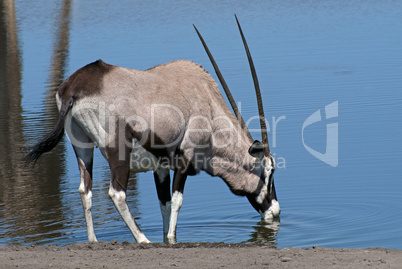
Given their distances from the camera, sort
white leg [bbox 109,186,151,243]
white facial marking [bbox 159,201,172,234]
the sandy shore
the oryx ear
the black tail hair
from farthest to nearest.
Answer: white facial marking [bbox 159,201,172,234]
the oryx ear
white leg [bbox 109,186,151,243]
the black tail hair
the sandy shore

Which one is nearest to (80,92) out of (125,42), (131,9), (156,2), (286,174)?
(286,174)

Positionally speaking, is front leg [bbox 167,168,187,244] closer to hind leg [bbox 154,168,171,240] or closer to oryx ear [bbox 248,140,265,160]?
hind leg [bbox 154,168,171,240]

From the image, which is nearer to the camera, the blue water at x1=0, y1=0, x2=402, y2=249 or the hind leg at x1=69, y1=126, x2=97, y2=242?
the hind leg at x1=69, y1=126, x2=97, y2=242

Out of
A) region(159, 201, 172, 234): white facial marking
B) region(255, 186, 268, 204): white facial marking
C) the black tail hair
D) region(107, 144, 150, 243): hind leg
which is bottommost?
region(159, 201, 172, 234): white facial marking

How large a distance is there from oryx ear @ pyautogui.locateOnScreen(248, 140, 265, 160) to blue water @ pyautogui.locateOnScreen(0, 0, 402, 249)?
611 millimetres

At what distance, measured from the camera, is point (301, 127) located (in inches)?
395

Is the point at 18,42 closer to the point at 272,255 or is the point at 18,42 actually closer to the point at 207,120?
the point at 207,120

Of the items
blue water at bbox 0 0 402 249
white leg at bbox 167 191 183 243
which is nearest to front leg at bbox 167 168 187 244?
white leg at bbox 167 191 183 243

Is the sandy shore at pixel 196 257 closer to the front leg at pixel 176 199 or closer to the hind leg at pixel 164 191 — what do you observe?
the front leg at pixel 176 199

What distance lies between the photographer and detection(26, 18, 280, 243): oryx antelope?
6.02 metres

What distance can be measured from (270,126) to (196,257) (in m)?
5.04

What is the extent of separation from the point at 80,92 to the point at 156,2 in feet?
73.8

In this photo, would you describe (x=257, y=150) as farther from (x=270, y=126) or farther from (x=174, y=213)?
(x=270, y=126)

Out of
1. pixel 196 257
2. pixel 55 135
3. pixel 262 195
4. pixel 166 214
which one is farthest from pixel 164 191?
pixel 196 257
